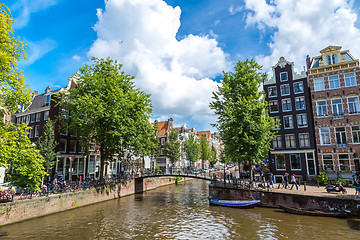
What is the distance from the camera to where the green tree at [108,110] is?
26875mm

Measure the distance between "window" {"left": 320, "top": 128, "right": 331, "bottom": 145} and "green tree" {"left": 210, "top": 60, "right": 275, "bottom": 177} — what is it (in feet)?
34.9

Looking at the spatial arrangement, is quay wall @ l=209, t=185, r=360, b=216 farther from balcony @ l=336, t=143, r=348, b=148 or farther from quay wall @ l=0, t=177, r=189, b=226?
quay wall @ l=0, t=177, r=189, b=226

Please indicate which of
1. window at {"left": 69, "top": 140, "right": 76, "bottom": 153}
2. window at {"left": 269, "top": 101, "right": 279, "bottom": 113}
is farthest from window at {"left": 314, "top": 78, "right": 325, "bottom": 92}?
window at {"left": 69, "top": 140, "right": 76, "bottom": 153}

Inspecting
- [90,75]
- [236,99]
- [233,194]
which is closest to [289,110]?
[236,99]

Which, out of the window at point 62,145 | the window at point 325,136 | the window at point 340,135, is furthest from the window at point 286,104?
the window at point 62,145

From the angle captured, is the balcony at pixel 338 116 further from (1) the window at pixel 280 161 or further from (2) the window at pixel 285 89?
(1) the window at pixel 280 161

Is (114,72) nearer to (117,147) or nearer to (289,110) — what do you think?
(117,147)

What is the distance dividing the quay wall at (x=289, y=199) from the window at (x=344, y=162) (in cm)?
1277

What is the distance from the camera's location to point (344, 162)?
3000cm

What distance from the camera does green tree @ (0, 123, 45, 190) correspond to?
14867 millimetres

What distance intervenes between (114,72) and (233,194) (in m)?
23.7

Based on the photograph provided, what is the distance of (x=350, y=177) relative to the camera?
2859 cm

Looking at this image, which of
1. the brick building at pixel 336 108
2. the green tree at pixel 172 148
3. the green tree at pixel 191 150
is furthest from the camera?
the green tree at pixel 191 150

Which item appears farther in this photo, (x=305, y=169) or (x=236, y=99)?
(x=305, y=169)
